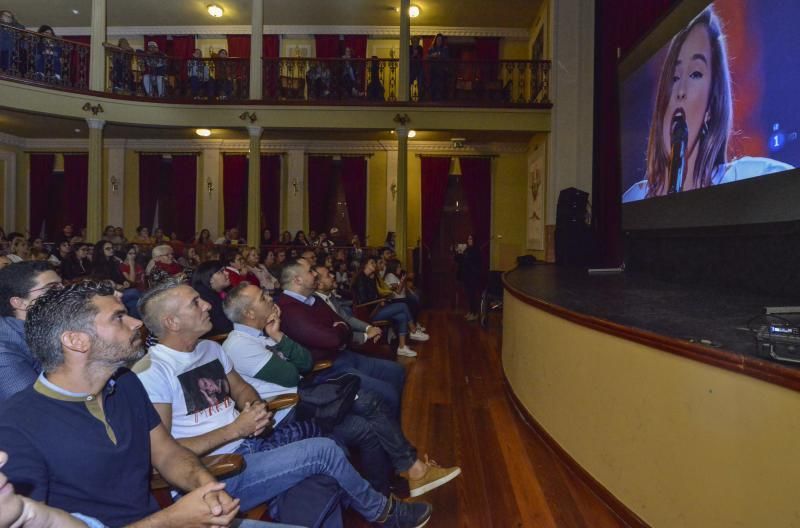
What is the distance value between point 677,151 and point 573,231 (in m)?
2.92

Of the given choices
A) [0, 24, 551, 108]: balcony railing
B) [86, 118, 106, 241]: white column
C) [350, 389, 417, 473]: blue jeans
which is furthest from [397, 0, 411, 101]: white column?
[350, 389, 417, 473]: blue jeans

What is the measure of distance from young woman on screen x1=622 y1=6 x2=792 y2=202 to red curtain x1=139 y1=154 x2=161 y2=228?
1016cm

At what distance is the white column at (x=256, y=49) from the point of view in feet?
29.8

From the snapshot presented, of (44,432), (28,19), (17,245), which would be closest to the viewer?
(44,432)

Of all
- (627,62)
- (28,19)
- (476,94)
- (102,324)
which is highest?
(28,19)

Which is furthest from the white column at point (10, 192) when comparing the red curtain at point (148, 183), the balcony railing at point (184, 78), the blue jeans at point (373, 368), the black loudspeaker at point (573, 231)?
the blue jeans at point (373, 368)

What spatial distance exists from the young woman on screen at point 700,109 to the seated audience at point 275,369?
2.57 meters

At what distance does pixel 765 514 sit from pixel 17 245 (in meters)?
8.15

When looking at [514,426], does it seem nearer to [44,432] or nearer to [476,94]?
[44,432]

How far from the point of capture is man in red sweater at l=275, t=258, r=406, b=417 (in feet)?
9.82

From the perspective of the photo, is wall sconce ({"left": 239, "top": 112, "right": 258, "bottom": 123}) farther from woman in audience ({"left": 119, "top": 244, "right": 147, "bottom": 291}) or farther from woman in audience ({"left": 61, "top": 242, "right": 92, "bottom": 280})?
woman in audience ({"left": 61, "top": 242, "right": 92, "bottom": 280})

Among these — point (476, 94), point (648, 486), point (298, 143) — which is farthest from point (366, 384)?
point (298, 143)

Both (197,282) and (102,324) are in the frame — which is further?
(197,282)

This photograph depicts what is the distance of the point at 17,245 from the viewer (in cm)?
707
